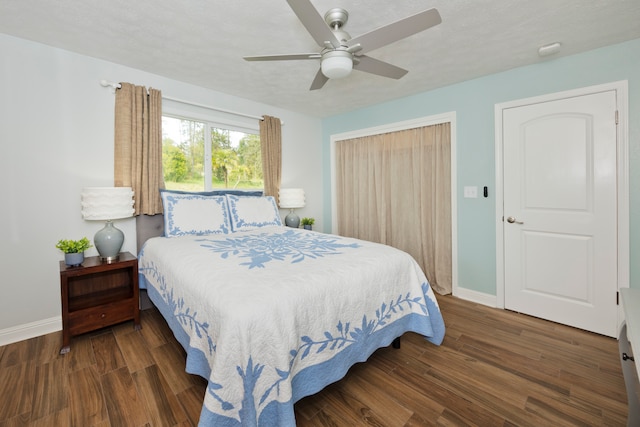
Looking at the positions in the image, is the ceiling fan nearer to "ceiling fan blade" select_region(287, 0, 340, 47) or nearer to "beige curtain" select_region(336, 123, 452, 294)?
"ceiling fan blade" select_region(287, 0, 340, 47)

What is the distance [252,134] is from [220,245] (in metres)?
2.01

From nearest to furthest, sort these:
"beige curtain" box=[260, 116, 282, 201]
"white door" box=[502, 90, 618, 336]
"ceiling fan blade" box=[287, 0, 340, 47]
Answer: "ceiling fan blade" box=[287, 0, 340, 47], "white door" box=[502, 90, 618, 336], "beige curtain" box=[260, 116, 282, 201]

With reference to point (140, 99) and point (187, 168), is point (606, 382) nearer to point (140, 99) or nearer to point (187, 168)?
point (187, 168)

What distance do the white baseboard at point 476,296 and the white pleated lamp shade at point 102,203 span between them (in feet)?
11.3

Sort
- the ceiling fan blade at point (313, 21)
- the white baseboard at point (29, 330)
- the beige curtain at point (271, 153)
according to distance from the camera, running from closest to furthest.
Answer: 1. the ceiling fan blade at point (313, 21)
2. the white baseboard at point (29, 330)
3. the beige curtain at point (271, 153)

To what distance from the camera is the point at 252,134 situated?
367 cm

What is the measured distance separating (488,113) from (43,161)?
410 centimetres

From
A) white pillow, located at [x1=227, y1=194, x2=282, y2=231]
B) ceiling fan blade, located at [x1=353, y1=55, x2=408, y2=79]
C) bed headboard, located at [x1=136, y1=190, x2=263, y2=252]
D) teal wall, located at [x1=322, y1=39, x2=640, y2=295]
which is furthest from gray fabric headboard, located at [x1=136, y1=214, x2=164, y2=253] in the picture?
teal wall, located at [x1=322, y1=39, x2=640, y2=295]

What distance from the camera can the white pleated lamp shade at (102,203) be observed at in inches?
86.9

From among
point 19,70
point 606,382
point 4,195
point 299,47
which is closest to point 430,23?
point 299,47

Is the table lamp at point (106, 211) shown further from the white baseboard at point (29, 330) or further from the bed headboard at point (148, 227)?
the white baseboard at point (29, 330)

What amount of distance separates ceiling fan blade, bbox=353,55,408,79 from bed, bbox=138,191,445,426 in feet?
4.25

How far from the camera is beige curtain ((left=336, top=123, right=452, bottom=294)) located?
322 cm

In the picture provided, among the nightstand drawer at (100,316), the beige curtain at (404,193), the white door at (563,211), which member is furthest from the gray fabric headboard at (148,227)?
the white door at (563,211)
